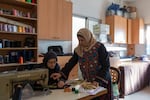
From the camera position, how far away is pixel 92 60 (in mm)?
2322

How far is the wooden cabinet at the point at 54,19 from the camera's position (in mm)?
3383

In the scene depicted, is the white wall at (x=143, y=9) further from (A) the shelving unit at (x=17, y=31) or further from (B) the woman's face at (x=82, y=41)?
(B) the woman's face at (x=82, y=41)

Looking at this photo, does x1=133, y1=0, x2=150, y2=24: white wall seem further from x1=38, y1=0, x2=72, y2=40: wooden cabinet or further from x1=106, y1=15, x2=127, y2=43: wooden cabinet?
x1=38, y1=0, x2=72, y2=40: wooden cabinet

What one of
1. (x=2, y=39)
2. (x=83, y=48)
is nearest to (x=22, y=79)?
(x=83, y=48)

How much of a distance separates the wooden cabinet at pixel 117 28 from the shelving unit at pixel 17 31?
270 centimetres

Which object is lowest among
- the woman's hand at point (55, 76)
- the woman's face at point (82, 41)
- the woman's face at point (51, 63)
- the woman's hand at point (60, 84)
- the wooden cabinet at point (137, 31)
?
the woman's hand at point (60, 84)

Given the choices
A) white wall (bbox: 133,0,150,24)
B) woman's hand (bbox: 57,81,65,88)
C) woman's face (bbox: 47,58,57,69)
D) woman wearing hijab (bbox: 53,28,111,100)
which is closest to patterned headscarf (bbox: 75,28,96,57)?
woman wearing hijab (bbox: 53,28,111,100)

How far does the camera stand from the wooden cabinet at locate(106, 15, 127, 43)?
5.43 metres

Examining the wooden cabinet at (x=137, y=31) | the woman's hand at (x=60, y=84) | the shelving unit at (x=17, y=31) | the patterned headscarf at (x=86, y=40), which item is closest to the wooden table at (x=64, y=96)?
the woman's hand at (x=60, y=84)

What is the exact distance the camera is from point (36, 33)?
10.8ft

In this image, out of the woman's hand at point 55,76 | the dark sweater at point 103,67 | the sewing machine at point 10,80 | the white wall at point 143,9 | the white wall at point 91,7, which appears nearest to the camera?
the sewing machine at point 10,80

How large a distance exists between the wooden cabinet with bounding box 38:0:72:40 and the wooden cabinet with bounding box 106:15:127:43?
190 cm

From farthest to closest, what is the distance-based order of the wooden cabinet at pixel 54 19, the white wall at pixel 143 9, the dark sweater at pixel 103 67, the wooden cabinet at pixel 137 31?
the white wall at pixel 143 9
the wooden cabinet at pixel 137 31
the wooden cabinet at pixel 54 19
the dark sweater at pixel 103 67

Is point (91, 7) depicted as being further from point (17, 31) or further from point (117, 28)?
point (17, 31)
